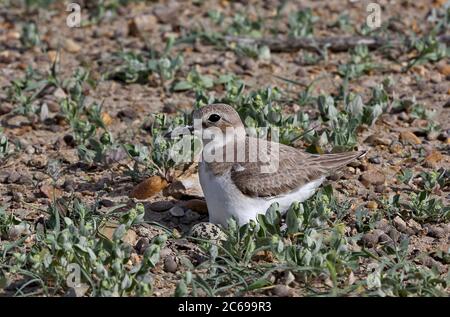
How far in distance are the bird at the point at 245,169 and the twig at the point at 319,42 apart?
315cm

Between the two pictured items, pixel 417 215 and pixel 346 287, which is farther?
pixel 417 215

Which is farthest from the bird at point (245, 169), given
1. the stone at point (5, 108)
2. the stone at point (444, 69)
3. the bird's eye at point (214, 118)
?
the stone at point (444, 69)

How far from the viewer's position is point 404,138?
8.59 m

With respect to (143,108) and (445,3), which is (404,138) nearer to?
(143,108)

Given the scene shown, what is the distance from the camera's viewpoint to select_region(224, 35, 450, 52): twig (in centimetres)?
1028

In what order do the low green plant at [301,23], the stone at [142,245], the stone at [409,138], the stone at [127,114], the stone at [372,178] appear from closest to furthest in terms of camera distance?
the stone at [142,245] < the stone at [372,178] < the stone at [409,138] < the stone at [127,114] < the low green plant at [301,23]

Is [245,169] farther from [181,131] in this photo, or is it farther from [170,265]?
[170,265]

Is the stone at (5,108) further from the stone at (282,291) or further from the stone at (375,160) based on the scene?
the stone at (282,291)

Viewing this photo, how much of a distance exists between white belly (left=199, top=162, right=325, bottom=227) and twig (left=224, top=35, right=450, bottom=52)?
12.2 ft

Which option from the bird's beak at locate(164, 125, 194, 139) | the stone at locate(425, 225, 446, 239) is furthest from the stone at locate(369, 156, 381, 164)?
the bird's beak at locate(164, 125, 194, 139)

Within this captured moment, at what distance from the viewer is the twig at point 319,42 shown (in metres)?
10.3
